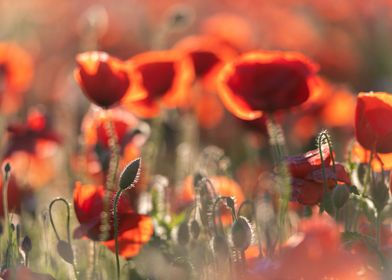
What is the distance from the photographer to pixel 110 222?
1.65 m

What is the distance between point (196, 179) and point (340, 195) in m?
0.39

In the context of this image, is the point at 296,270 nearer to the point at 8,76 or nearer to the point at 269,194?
the point at 269,194

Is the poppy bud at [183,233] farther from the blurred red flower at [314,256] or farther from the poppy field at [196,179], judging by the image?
the blurred red flower at [314,256]

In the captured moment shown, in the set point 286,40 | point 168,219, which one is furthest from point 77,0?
point 168,219

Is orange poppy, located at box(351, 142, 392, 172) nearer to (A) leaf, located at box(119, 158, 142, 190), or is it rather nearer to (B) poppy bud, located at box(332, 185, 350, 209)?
(B) poppy bud, located at box(332, 185, 350, 209)

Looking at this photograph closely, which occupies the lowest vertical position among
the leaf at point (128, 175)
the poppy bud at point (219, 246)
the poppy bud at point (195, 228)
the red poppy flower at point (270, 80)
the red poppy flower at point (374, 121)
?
the poppy bud at point (219, 246)

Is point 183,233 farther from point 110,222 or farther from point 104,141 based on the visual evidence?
point 104,141

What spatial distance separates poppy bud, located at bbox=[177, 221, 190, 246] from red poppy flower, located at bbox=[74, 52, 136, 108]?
368 mm

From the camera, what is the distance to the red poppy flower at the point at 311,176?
4.94 feet

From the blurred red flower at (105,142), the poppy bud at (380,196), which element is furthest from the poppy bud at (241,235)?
the blurred red flower at (105,142)

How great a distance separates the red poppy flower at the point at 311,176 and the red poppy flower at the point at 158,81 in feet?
2.19

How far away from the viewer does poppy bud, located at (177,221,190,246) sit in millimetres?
1637

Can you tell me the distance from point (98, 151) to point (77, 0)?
15.1 feet

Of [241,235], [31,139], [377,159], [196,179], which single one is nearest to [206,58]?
[31,139]
